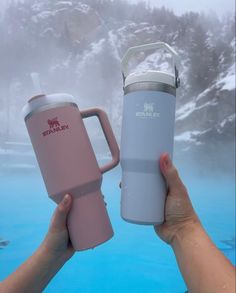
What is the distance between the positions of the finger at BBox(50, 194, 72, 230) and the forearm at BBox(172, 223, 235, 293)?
0.75ft

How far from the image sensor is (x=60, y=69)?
1.30 metres

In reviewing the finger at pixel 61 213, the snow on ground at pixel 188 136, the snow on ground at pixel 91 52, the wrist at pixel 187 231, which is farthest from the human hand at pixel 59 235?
the snow on ground at pixel 188 136

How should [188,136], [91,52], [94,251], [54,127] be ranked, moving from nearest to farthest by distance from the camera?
[54,127] < [94,251] < [91,52] < [188,136]

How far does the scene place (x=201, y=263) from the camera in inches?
26.7

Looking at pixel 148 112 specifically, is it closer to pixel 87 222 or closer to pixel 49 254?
pixel 87 222

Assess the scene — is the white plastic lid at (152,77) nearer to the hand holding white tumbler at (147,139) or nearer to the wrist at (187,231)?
the hand holding white tumbler at (147,139)

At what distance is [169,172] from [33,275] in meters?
0.35

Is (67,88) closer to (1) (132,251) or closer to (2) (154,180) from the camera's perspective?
(1) (132,251)

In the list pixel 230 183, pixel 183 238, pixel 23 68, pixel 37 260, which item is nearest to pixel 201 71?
pixel 230 183

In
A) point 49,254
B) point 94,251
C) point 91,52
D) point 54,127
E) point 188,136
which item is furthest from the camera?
point 188,136

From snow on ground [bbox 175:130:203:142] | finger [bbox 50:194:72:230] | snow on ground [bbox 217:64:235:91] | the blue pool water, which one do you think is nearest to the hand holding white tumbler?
finger [bbox 50:194:72:230]

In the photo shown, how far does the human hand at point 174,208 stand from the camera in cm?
69

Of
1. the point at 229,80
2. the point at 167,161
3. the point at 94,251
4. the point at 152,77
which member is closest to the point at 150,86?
the point at 152,77

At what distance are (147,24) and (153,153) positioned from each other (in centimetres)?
93
